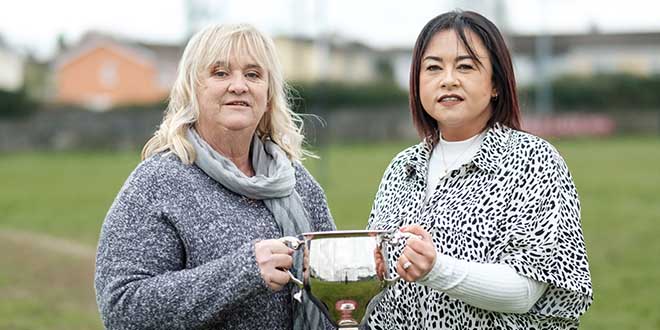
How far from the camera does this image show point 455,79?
139 inches

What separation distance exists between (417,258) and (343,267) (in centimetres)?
24

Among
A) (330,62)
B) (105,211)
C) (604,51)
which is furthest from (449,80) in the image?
(604,51)

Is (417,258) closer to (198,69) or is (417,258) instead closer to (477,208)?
(477,208)

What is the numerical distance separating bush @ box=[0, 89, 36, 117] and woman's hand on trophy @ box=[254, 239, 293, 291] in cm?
4509

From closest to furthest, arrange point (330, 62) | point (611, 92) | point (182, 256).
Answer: point (182, 256) < point (611, 92) < point (330, 62)

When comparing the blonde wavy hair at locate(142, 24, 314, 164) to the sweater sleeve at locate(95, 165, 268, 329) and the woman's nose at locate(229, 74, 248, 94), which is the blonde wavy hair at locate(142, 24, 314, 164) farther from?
the sweater sleeve at locate(95, 165, 268, 329)

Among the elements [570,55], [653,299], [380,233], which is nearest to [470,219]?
[380,233]

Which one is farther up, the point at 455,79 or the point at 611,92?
the point at 455,79

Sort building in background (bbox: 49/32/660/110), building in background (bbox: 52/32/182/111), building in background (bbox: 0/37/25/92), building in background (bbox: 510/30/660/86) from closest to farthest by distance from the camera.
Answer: building in background (bbox: 49/32/660/110), building in background (bbox: 0/37/25/92), building in background (bbox: 52/32/182/111), building in background (bbox: 510/30/660/86)

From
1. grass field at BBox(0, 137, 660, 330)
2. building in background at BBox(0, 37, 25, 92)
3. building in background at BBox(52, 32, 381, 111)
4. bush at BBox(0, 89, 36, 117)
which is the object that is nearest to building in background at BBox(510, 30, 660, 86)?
building in background at BBox(52, 32, 381, 111)

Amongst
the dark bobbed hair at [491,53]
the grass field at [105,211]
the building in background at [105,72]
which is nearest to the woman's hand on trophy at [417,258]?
the dark bobbed hair at [491,53]

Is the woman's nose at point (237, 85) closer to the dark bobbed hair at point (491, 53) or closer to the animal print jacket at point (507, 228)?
Result: the dark bobbed hair at point (491, 53)

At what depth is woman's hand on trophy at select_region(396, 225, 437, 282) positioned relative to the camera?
315 centimetres

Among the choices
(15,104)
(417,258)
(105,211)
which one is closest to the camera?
(417,258)
